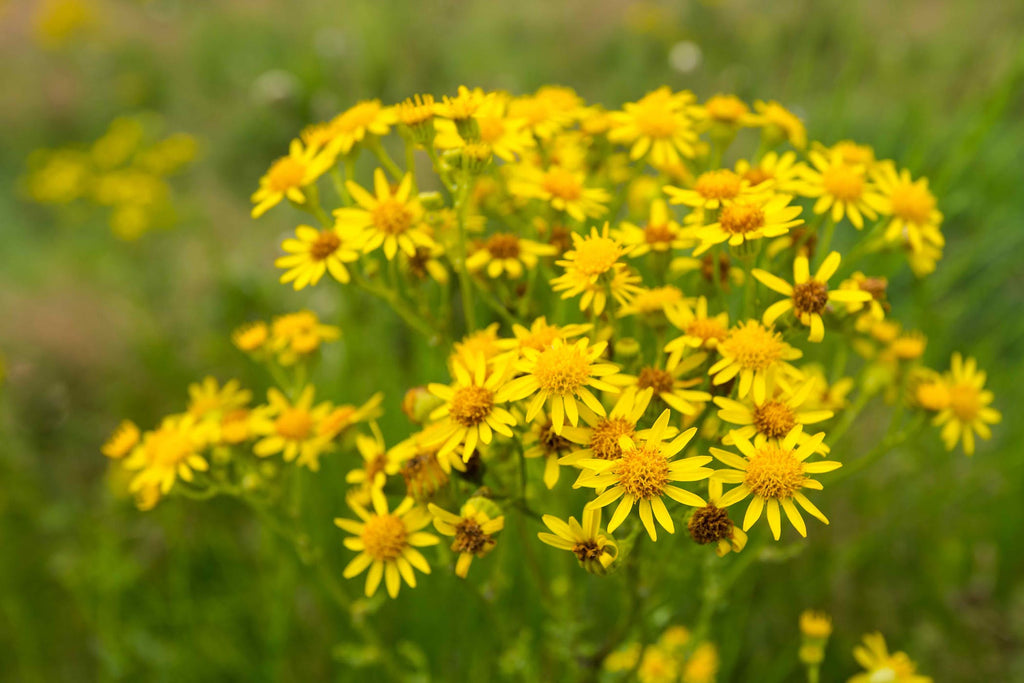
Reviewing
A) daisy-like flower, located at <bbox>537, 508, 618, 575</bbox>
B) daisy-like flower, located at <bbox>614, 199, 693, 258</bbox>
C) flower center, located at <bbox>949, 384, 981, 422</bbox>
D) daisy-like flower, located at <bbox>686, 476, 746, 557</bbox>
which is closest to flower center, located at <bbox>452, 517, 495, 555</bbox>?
daisy-like flower, located at <bbox>537, 508, 618, 575</bbox>

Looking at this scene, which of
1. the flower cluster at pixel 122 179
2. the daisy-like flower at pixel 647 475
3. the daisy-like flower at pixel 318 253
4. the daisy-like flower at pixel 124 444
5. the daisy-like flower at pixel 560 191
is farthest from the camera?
the flower cluster at pixel 122 179

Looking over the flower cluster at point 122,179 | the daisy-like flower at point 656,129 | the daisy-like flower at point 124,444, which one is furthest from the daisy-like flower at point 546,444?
the flower cluster at point 122,179

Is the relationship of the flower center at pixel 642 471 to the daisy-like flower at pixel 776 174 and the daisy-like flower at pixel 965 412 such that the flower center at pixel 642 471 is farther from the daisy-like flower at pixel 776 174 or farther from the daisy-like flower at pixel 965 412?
the daisy-like flower at pixel 965 412

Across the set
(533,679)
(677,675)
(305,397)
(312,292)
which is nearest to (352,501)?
(305,397)

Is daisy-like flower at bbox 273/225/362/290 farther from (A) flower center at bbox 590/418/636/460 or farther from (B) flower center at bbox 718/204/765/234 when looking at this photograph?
(B) flower center at bbox 718/204/765/234

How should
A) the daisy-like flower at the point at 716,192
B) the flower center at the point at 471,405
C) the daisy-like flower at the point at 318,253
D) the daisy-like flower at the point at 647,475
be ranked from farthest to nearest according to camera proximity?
the daisy-like flower at the point at 318,253, the daisy-like flower at the point at 716,192, the flower center at the point at 471,405, the daisy-like flower at the point at 647,475

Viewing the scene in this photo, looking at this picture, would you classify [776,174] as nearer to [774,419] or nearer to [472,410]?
[774,419]

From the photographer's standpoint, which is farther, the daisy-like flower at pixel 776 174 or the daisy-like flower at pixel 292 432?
the daisy-like flower at pixel 292 432

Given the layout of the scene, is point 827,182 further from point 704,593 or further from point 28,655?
point 28,655
